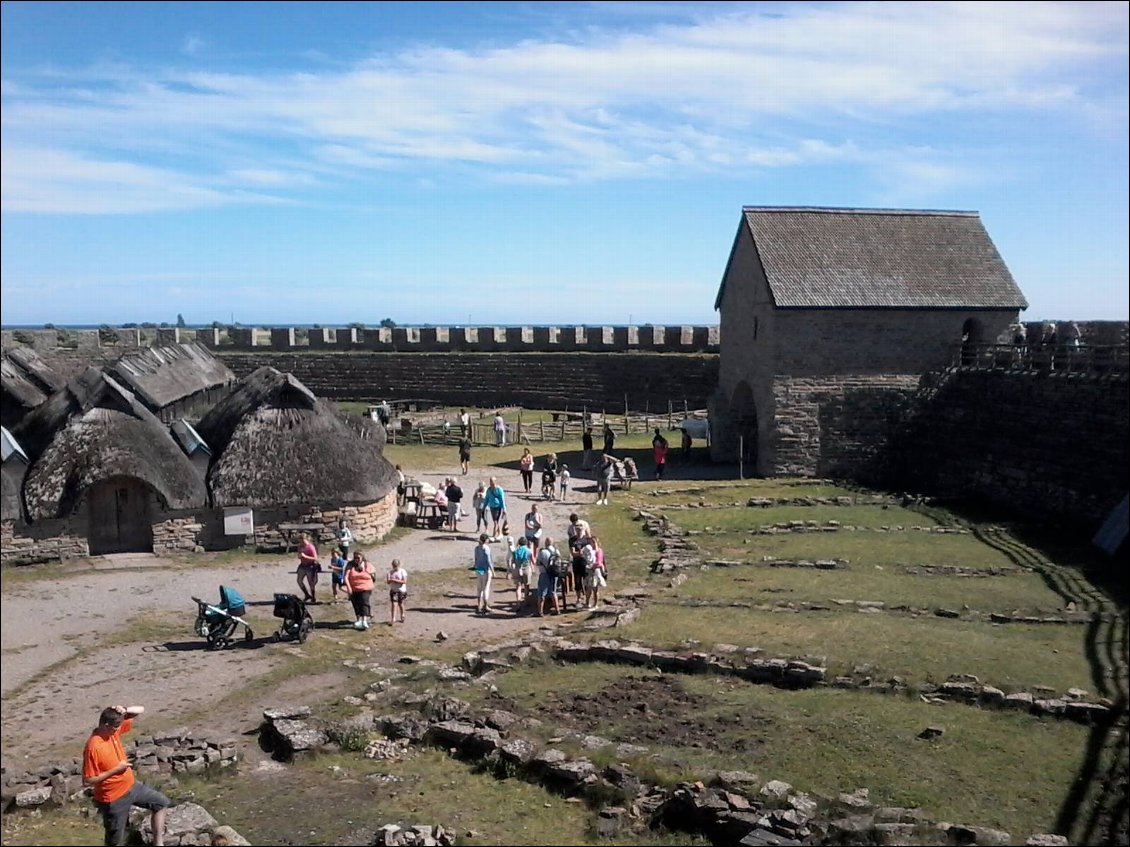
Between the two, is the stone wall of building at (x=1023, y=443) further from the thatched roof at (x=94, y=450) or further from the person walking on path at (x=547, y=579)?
the thatched roof at (x=94, y=450)

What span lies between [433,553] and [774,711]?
10477 mm

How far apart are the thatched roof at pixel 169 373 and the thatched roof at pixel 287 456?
364cm

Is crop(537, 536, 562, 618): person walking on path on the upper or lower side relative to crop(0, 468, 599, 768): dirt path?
upper

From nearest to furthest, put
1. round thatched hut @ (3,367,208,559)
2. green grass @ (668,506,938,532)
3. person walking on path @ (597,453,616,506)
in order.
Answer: round thatched hut @ (3,367,208,559) → green grass @ (668,506,938,532) → person walking on path @ (597,453,616,506)

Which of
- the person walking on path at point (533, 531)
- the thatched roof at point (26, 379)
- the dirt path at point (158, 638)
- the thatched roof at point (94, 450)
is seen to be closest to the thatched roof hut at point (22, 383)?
the thatched roof at point (26, 379)

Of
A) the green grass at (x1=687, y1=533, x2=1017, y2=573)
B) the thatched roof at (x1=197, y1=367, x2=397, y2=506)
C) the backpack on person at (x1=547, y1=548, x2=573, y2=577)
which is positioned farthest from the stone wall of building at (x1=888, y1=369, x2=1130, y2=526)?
the thatched roof at (x1=197, y1=367, x2=397, y2=506)

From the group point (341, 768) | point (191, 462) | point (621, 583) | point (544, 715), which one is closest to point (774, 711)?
point (544, 715)

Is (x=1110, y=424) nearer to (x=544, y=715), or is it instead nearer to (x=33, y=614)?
(x=544, y=715)

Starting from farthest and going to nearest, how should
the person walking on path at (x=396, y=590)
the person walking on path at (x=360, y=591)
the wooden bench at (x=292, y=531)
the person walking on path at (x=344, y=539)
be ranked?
the wooden bench at (x=292, y=531)
the person walking on path at (x=344, y=539)
the person walking on path at (x=396, y=590)
the person walking on path at (x=360, y=591)

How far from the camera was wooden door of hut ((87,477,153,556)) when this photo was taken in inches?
741

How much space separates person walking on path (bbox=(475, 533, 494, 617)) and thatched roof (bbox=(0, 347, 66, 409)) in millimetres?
13123

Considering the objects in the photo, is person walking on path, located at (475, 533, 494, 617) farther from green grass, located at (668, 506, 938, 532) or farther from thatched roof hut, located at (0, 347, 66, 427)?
thatched roof hut, located at (0, 347, 66, 427)

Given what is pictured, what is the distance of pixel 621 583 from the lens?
1839 cm

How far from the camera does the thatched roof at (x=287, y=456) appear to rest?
19938 millimetres
